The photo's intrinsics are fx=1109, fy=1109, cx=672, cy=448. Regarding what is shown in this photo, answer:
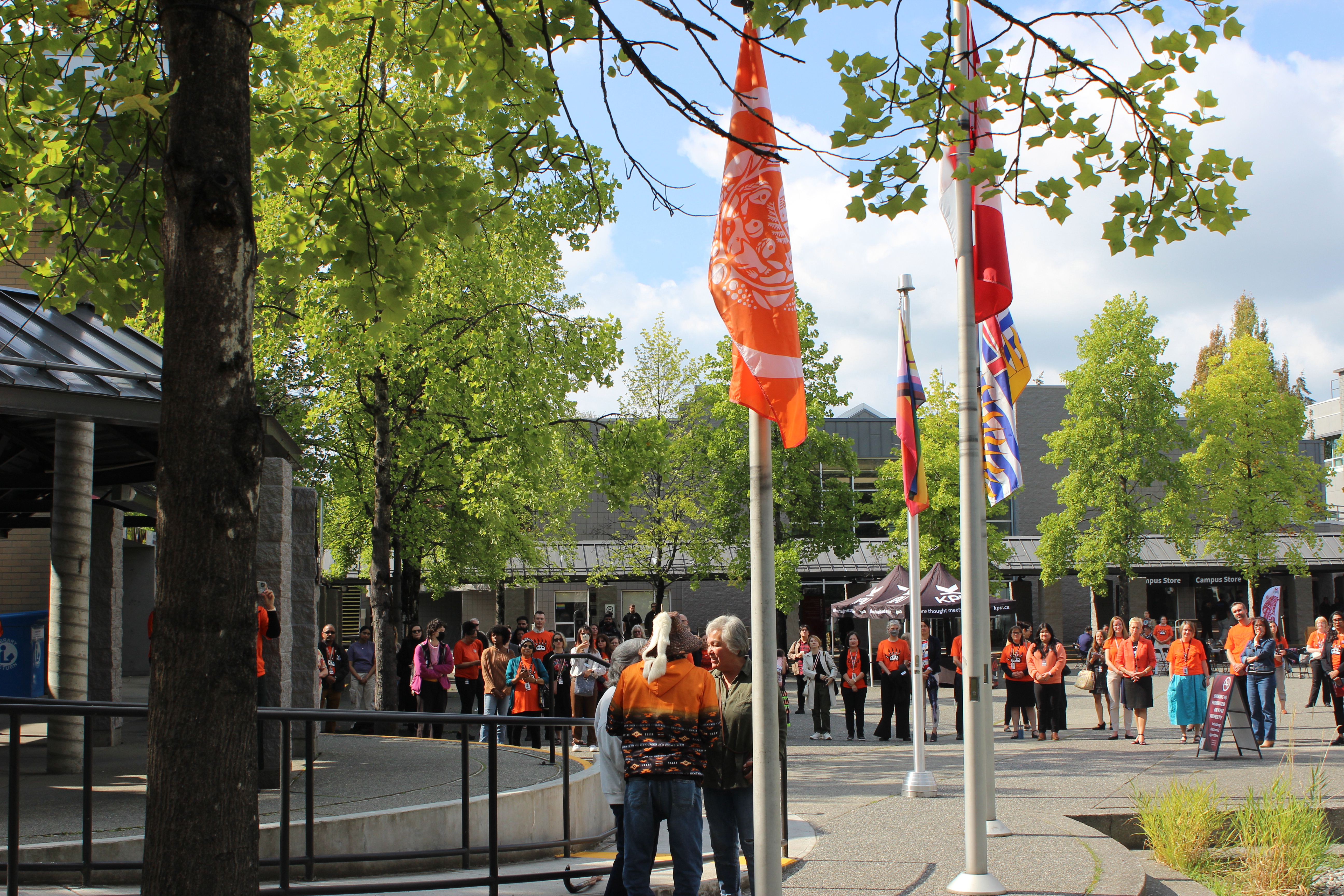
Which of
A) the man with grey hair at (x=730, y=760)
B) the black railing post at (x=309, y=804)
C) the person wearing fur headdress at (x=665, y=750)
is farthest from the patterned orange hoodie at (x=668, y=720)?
the black railing post at (x=309, y=804)

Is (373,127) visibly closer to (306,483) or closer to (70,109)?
(70,109)

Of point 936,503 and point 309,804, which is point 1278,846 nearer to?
point 309,804

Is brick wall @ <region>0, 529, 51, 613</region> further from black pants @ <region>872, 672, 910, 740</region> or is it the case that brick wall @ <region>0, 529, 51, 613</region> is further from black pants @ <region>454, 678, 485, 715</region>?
black pants @ <region>872, 672, 910, 740</region>

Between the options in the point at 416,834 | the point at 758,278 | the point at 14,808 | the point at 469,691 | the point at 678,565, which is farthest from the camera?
the point at 678,565

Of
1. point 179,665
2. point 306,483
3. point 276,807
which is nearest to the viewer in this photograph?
point 179,665

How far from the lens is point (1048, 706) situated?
17688 mm

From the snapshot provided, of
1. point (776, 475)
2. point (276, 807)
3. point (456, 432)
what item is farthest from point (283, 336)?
point (776, 475)

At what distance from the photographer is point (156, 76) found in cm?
604

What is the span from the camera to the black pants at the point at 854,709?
62.3ft

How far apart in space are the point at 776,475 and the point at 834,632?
819 cm

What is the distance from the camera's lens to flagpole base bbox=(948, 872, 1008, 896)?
22.0ft

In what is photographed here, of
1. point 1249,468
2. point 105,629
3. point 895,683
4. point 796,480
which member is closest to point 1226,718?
point 895,683

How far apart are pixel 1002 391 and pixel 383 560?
36.2ft

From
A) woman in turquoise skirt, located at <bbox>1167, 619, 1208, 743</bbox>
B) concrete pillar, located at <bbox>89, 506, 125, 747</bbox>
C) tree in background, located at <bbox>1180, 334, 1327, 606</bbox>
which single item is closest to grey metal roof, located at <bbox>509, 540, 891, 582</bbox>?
tree in background, located at <bbox>1180, 334, 1327, 606</bbox>
